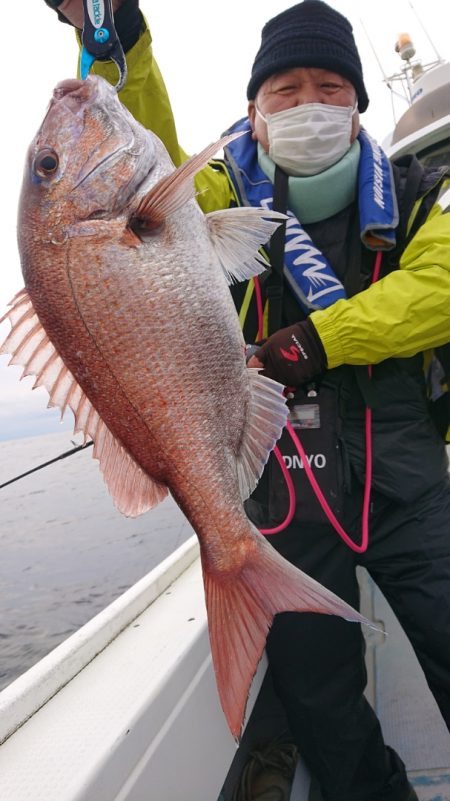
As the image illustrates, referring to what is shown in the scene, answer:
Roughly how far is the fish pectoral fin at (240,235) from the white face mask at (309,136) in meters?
0.70

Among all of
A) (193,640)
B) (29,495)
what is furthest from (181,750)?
(29,495)

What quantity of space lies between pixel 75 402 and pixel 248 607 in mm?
587

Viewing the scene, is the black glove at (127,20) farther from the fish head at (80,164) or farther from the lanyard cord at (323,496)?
the lanyard cord at (323,496)

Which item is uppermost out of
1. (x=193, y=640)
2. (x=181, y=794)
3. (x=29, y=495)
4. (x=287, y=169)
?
(x=287, y=169)

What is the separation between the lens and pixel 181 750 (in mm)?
1350

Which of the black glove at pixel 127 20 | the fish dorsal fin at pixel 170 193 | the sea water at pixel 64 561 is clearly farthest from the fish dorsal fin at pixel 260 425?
the sea water at pixel 64 561

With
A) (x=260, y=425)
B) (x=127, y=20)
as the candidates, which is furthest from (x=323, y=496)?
(x=127, y=20)

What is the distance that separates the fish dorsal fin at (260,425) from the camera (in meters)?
1.24

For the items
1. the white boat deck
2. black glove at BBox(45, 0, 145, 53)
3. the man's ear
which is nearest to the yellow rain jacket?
black glove at BBox(45, 0, 145, 53)

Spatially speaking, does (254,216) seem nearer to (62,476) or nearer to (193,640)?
(193,640)

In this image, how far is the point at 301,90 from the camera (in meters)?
1.82

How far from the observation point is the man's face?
181 centimetres

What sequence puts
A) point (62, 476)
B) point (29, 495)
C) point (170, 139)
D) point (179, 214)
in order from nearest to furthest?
point (179, 214) < point (170, 139) < point (29, 495) < point (62, 476)

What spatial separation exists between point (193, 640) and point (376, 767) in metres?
0.97
